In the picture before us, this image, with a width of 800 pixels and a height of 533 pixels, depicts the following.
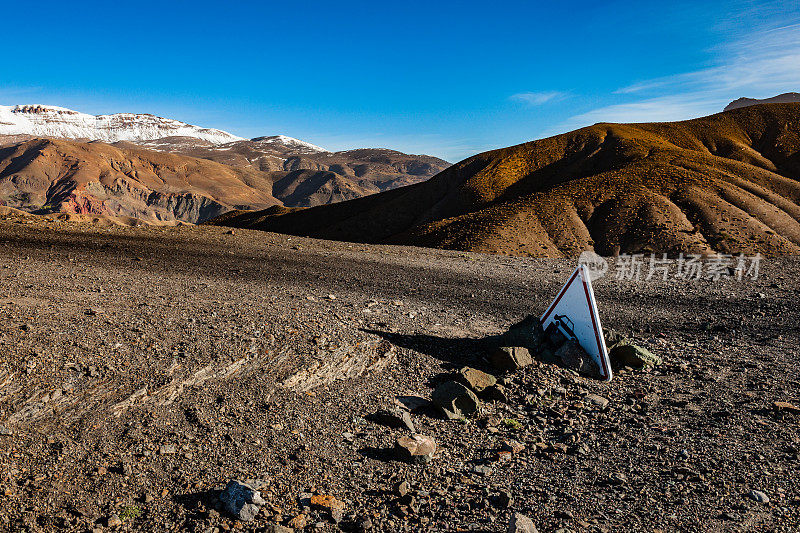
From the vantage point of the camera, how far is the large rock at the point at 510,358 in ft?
24.0

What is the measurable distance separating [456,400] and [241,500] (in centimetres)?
293

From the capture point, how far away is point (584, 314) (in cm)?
752

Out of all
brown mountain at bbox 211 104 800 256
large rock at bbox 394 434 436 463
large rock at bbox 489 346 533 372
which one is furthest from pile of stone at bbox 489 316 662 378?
brown mountain at bbox 211 104 800 256

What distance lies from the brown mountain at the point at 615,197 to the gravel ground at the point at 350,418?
1799cm

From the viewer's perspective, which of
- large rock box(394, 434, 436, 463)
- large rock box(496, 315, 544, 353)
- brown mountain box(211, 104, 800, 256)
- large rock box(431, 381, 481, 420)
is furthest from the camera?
brown mountain box(211, 104, 800, 256)

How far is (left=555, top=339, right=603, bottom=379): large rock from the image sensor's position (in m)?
7.38

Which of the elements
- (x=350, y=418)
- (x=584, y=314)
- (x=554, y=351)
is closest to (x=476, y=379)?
(x=554, y=351)

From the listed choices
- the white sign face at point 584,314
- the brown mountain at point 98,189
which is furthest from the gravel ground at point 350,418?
the brown mountain at point 98,189

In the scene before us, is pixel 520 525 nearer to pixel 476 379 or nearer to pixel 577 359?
pixel 476 379

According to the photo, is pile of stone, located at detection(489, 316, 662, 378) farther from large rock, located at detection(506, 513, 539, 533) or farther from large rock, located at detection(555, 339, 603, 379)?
large rock, located at detection(506, 513, 539, 533)

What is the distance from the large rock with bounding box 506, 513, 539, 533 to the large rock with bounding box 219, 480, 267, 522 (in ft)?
7.16

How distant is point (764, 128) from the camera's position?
5222 cm

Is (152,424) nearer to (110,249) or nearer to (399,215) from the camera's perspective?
(110,249)

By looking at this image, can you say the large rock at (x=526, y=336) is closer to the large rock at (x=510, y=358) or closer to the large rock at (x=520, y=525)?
the large rock at (x=510, y=358)
